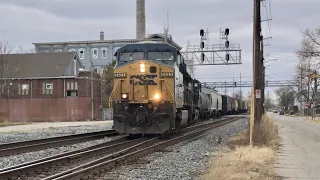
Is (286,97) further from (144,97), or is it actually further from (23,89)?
(144,97)

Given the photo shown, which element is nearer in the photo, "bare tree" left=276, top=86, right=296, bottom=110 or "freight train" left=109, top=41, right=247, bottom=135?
"freight train" left=109, top=41, right=247, bottom=135

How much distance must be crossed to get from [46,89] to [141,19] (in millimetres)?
35377

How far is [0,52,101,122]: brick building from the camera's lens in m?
53.1

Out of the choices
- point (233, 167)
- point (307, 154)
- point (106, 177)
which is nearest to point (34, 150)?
point (106, 177)

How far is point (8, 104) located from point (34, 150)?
39.5 metres

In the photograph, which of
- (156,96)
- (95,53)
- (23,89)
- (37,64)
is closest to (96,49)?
(95,53)

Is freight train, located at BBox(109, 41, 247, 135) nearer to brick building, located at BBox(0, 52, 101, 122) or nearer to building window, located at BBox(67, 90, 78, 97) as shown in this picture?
brick building, located at BBox(0, 52, 101, 122)

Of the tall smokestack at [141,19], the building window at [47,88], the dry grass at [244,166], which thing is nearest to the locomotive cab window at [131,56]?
the dry grass at [244,166]

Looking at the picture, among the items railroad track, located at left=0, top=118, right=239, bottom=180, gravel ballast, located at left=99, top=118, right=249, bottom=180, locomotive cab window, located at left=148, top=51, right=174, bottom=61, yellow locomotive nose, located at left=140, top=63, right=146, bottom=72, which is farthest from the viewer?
locomotive cab window, located at left=148, top=51, right=174, bottom=61

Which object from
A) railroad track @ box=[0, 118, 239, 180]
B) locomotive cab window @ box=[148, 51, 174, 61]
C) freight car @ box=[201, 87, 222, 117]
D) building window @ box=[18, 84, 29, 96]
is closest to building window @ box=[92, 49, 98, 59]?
building window @ box=[18, 84, 29, 96]

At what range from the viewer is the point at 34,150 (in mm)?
15039

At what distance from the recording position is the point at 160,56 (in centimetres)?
1873

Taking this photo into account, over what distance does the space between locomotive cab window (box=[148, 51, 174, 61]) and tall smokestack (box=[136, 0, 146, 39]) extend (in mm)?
74995

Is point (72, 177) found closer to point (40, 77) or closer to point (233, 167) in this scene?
point (233, 167)
